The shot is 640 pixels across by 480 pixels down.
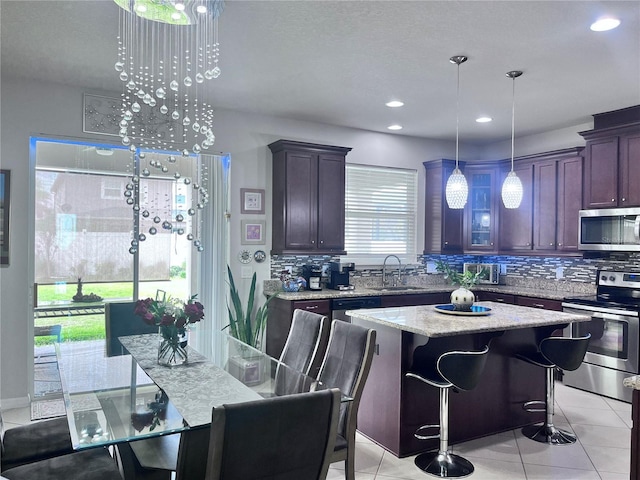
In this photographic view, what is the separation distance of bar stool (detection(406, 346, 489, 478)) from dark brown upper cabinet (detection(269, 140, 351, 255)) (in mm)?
2323

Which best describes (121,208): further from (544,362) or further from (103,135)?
(544,362)

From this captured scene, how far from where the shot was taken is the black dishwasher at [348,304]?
16.4 ft

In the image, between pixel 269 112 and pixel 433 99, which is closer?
pixel 433 99

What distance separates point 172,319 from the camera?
257 centimetres

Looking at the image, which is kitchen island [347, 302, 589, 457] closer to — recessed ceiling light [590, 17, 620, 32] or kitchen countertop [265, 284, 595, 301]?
kitchen countertop [265, 284, 595, 301]

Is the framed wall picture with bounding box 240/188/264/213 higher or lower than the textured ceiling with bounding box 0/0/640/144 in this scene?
lower

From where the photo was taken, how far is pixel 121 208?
4.61 metres

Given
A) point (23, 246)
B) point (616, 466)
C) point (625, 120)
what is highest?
point (625, 120)

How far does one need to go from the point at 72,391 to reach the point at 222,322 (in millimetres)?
2822

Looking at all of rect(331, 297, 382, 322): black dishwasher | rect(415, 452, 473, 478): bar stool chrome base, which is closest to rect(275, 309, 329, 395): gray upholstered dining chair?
rect(415, 452, 473, 478): bar stool chrome base

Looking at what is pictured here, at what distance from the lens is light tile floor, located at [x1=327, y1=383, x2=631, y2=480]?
9.78ft

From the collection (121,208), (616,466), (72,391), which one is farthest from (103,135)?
(616,466)

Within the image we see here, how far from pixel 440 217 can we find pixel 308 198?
2.00 meters

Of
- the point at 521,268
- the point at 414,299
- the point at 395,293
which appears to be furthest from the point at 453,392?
the point at 521,268
